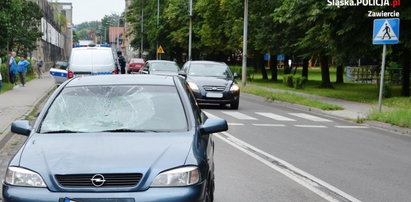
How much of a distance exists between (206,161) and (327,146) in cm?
661

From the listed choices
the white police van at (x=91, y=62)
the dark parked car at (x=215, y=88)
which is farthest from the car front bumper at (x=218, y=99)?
the white police van at (x=91, y=62)

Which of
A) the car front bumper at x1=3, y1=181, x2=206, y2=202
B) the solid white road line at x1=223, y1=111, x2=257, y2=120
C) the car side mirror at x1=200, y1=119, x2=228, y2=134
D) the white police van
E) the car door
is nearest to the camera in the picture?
the car front bumper at x1=3, y1=181, x2=206, y2=202

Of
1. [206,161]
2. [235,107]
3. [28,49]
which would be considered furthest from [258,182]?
[28,49]

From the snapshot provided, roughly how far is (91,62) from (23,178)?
1857 cm

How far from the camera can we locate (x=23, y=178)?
4355 millimetres

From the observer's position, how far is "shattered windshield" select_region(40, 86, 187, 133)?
204 inches

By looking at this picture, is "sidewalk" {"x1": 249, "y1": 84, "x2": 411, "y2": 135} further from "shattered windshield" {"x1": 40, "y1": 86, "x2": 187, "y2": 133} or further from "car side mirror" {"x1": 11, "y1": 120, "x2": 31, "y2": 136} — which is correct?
"car side mirror" {"x1": 11, "y1": 120, "x2": 31, "y2": 136}

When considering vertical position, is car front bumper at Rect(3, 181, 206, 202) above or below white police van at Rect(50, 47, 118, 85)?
below

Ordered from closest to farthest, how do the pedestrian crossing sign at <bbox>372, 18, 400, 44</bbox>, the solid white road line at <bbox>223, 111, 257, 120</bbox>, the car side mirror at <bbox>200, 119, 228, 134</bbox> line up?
the car side mirror at <bbox>200, 119, 228, 134</bbox>
the solid white road line at <bbox>223, 111, 257, 120</bbox>
the pedestrian crossing sign at <bbox>372, 18, 400, 44</bbox>

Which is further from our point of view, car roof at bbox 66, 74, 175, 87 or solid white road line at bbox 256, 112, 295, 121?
solid white road line at bbox 256, 112, 295, 121

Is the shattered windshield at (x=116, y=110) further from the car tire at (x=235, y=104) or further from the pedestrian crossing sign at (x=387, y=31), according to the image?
the car tire at (x=235, y=104)

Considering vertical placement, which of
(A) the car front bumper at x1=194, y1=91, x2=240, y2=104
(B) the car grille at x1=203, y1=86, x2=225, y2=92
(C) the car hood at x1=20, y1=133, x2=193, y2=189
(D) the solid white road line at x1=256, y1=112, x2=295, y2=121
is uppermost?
(C) the car hood at x1=20, y1=133, x2=193, y2=189

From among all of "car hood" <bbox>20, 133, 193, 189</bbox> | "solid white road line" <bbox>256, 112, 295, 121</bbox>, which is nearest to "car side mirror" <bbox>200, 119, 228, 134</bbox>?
"car hood" <bbox>20, 133, 193, 189</bbox>

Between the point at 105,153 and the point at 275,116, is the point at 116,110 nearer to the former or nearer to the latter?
the point at 105,153
